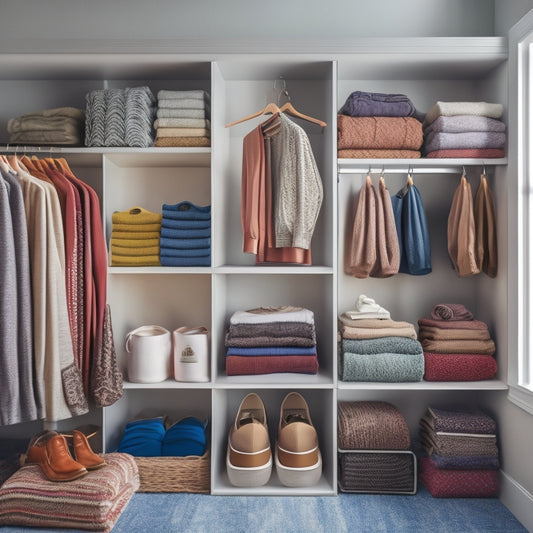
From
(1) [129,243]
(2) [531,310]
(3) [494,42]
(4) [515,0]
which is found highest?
(4) [515,0]

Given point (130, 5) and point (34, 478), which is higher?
point (130, 5)

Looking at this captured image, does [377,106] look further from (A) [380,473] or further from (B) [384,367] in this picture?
(A) [380,473]

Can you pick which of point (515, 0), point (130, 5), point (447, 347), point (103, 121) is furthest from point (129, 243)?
point (515, 0)

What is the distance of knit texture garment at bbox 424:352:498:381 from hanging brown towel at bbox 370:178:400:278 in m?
0.45

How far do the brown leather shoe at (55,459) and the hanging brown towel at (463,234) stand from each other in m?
1.83

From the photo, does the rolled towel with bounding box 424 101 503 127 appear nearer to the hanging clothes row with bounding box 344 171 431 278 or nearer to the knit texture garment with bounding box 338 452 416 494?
the hanging clothes row with bounding box 344 171 431 278

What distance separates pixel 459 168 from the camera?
8.13ft

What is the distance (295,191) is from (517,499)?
1.59m

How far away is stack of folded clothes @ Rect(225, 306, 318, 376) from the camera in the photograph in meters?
2.41

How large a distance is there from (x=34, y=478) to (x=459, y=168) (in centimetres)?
229

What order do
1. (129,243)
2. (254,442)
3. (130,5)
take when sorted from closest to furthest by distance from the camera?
(254,442) → (129,243) → (130,5)

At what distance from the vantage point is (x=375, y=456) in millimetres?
2346

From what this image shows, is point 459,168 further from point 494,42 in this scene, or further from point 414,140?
point 494,42

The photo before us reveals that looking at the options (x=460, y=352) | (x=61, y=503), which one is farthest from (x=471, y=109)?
(x=61, y=503)
